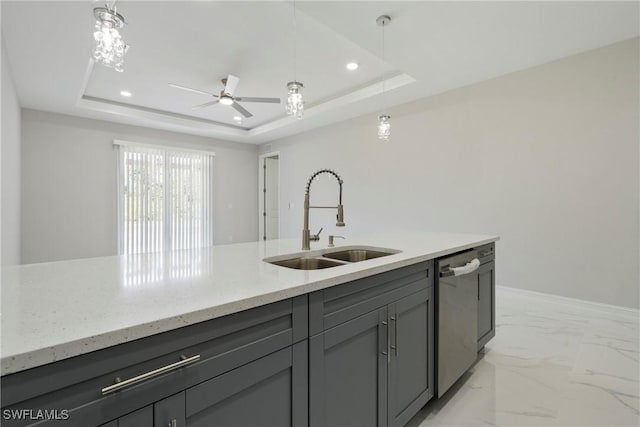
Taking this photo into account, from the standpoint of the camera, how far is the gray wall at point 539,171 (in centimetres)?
300

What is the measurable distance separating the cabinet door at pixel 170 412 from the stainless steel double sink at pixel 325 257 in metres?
0.77

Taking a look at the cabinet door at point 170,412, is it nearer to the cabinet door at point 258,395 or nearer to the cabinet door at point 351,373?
the cabinet door at point 258,395

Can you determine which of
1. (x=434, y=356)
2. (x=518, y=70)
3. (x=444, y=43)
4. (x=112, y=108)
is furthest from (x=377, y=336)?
(x=112, y=108)

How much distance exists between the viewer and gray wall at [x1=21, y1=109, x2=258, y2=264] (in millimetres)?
4859

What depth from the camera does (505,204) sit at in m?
3.75

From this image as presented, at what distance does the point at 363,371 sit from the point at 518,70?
4.01m

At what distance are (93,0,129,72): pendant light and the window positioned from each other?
16.6 ft

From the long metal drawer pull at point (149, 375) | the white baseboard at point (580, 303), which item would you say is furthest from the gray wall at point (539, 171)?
the long metal drawer pull at point (149, 375)

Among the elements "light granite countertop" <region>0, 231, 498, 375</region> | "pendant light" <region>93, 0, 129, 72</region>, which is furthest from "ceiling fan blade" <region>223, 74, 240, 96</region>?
"light granite countertop" <region>0, 231, 498, 375</region>

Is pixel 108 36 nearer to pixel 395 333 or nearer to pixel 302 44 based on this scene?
pixel 395 333

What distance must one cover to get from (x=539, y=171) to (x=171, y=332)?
4.09m

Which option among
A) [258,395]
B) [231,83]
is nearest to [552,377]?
[258,395]

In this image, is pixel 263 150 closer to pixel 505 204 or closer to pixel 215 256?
pixel 505 204

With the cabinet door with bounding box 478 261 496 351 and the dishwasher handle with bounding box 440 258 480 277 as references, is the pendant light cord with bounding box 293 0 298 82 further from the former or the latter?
the cabinet door with bounding box 478 261 496 351
